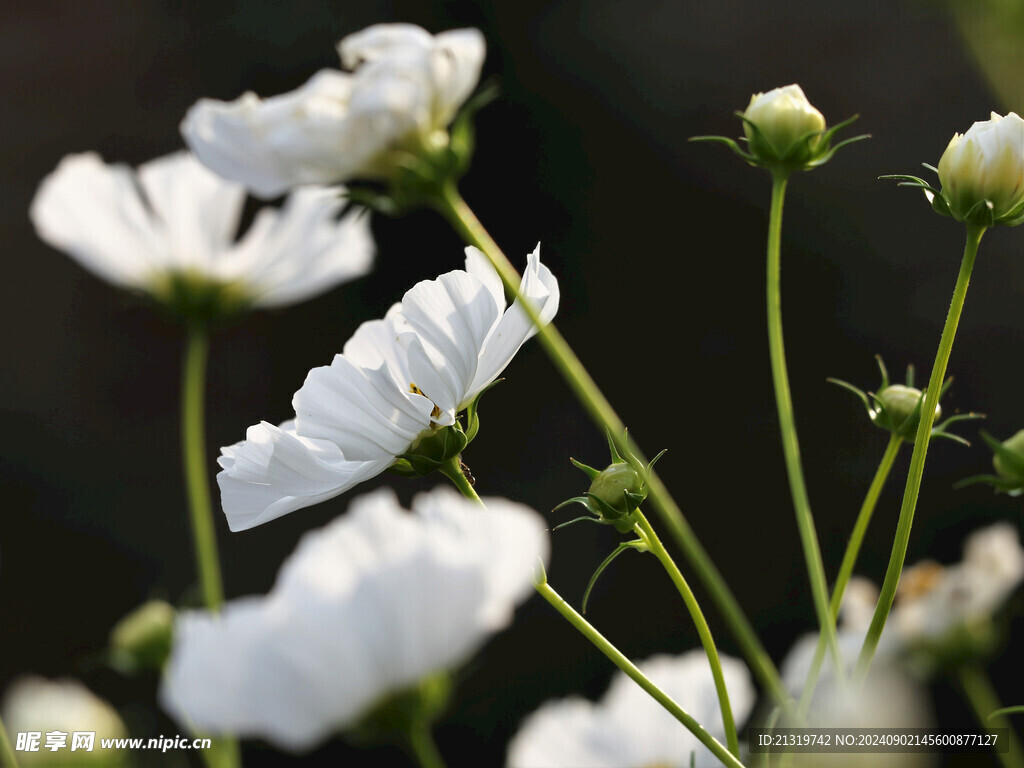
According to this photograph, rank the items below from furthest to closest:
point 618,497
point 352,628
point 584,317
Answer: point 584,317 < point 618,497 < point 352,628

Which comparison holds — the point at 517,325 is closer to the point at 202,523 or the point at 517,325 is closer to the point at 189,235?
the point at 202,523

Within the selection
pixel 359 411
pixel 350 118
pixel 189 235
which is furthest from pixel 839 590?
pixel 189 235

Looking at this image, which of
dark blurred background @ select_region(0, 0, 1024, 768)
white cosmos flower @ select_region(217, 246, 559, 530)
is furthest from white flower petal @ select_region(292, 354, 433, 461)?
dark blurred background @ select_region(0, 0, 1024, 768)

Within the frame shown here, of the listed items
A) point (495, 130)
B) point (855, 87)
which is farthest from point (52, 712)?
point (855, 87)

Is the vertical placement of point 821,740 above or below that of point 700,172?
above

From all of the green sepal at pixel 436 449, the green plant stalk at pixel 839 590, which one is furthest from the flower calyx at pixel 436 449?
the green plant stalk at pixel 839 590

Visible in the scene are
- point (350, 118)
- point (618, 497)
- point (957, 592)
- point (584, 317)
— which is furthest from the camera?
point (584, 317)

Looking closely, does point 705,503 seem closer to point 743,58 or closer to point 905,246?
point 905,246
